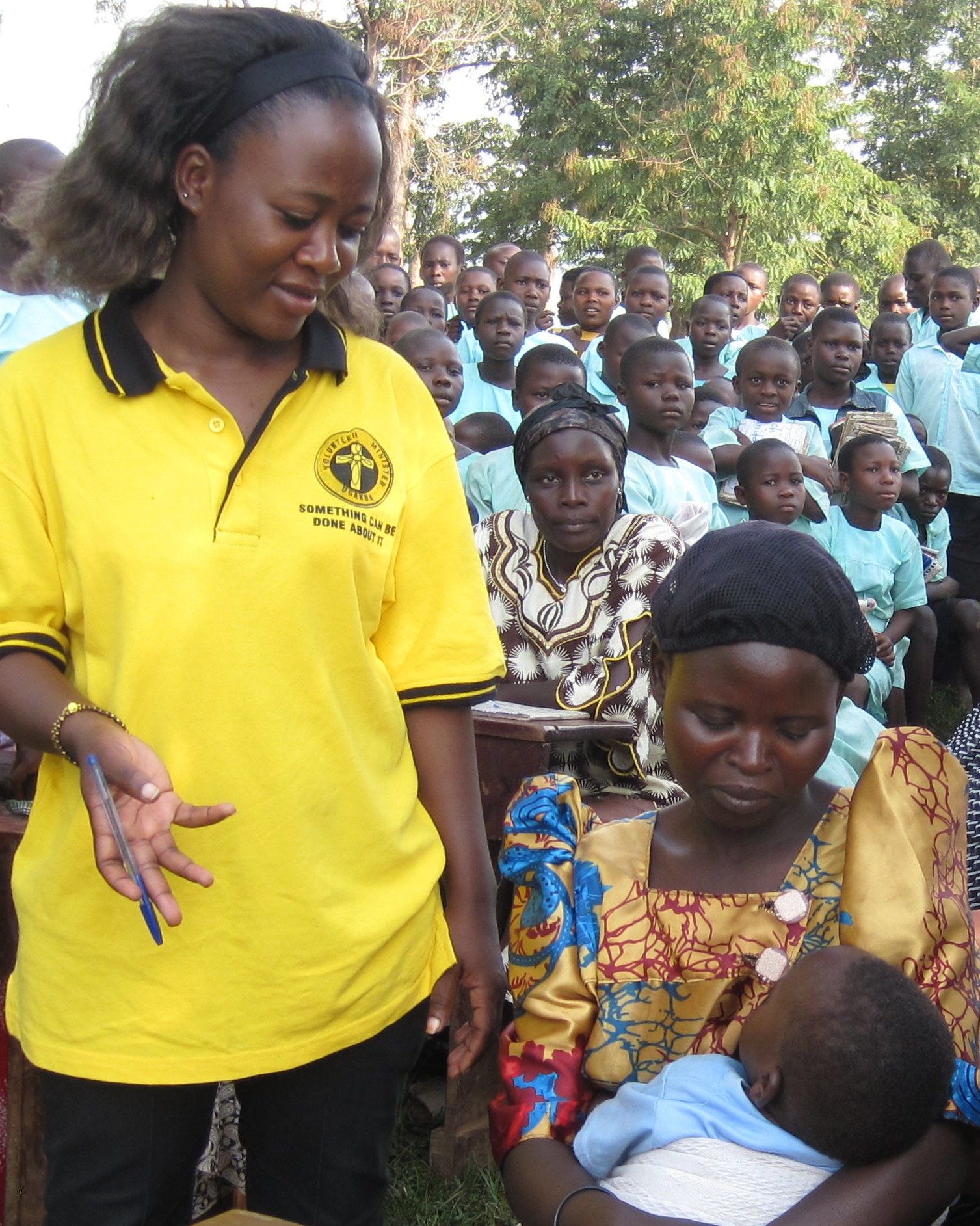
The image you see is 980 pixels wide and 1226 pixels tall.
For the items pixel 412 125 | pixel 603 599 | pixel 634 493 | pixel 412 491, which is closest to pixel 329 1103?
pixel 412 491

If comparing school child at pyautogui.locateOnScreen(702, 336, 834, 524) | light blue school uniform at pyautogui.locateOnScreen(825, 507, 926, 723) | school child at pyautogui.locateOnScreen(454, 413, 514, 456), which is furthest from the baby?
school child at pyautogui.locateOnScreen(702, 336, 834, 524)

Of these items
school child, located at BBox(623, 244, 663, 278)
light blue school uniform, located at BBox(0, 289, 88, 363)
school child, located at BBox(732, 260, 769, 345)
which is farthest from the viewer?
school child, located at BBox(732, 260, 769, 345)

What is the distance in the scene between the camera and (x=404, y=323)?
6207mm

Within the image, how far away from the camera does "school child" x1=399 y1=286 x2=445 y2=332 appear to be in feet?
23.9

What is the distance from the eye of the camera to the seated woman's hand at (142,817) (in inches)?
52.4

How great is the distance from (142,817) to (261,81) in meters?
0.84

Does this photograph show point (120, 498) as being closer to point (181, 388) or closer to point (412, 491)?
point (181, 388)

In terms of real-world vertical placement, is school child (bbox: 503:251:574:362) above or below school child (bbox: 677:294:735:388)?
above

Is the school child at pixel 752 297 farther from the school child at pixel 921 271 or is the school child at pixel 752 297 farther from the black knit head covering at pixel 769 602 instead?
the black knit head covering at pixel 769 602

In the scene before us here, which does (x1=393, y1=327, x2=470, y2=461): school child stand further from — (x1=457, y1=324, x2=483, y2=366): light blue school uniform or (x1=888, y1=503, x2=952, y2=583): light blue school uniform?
(x1=888, y1=503, x2=952, y2=583): light blue school uniform

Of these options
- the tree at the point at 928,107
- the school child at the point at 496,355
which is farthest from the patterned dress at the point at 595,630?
the tree at the point at 928,107

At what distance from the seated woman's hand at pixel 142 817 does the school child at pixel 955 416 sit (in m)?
6.57

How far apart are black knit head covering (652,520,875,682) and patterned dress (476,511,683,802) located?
1379mm

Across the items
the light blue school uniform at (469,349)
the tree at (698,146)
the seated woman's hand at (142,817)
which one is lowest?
the seated woman's hand at (142,817)
